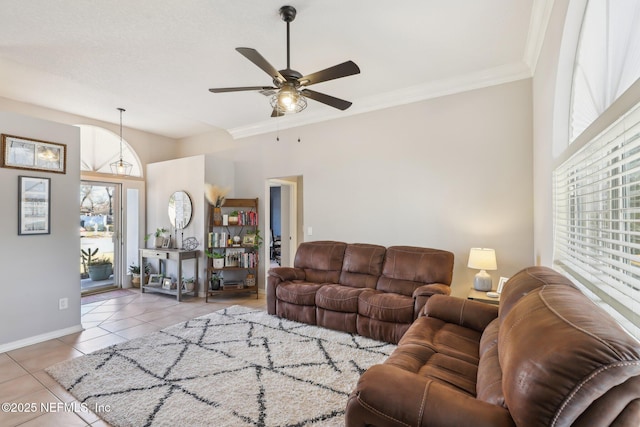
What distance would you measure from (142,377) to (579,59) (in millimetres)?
4005

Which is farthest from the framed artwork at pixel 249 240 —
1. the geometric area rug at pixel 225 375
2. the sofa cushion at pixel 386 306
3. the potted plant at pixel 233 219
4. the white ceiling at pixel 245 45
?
the sofa cushion at pixel 386 306

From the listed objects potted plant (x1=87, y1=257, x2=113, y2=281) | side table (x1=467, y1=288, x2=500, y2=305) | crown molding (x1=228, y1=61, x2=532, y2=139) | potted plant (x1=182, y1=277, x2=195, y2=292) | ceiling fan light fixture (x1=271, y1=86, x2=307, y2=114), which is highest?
crown molding (x1=228, y1=61, x2=532, y2=139)

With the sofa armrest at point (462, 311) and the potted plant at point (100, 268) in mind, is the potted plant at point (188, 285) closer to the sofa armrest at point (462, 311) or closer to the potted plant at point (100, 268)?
the potted plant at point (100, 268)

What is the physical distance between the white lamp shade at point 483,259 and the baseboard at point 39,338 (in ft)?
15.2

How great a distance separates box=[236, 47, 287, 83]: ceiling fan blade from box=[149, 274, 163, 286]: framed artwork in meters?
4.56

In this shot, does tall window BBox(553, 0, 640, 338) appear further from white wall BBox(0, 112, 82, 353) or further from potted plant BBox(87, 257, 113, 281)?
potted plant BBox(87, 257, 113, 281)

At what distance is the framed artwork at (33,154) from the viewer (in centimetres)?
320

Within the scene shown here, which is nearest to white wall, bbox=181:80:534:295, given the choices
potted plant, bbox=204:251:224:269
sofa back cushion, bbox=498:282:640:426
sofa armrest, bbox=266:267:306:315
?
sofa armrest, bbox=266:267:306:315

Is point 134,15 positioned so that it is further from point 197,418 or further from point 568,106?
point 568,106

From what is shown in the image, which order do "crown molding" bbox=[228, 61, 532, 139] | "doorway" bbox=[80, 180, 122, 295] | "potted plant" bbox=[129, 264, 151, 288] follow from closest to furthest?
"crown molding" bbox=[228, 61, 532, 139], "doorway" bbox=[80, 180, 122, 295], "potted plant" bbox=[129, 264, 151, 288]

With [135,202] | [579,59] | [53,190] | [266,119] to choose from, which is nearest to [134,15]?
[53,190]

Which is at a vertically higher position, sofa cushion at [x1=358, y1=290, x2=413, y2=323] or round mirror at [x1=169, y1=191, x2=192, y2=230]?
round mirror at [x1=169, y1=191, x2=192, y2=230]

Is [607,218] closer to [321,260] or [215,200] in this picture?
[321,260]

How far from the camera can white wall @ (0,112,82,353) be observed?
3.18 m
